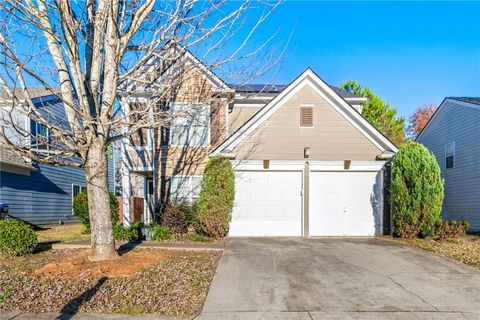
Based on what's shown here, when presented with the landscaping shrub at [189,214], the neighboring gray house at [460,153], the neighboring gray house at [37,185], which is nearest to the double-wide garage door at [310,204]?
the landscaping shrub at [189,214]

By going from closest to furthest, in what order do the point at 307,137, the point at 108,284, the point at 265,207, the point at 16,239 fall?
the point at 108,284 < the point at 16,239 < the point at 265,207 < the point at 307,137

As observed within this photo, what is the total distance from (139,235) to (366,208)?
7705 millimetres

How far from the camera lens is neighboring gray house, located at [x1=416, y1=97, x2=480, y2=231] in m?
14.8

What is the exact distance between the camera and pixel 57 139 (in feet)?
25.6

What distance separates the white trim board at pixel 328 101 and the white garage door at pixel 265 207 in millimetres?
1537

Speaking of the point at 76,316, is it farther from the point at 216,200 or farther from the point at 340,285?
the point at 216,200

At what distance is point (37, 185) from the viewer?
16.7m

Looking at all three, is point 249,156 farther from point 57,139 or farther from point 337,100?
point 57,139

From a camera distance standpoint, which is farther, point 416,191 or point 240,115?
point 240,115

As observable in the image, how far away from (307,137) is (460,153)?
8941mm

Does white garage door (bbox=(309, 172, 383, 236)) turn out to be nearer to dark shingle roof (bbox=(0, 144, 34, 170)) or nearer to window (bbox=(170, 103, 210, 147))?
window (bbox=(170, 103, 210, 147))

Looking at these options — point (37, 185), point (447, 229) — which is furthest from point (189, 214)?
point (37, 185)

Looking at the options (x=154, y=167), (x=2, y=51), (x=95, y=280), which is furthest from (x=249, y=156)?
(x=2, y=51)

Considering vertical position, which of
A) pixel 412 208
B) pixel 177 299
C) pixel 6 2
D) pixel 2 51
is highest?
pixel 6 2
